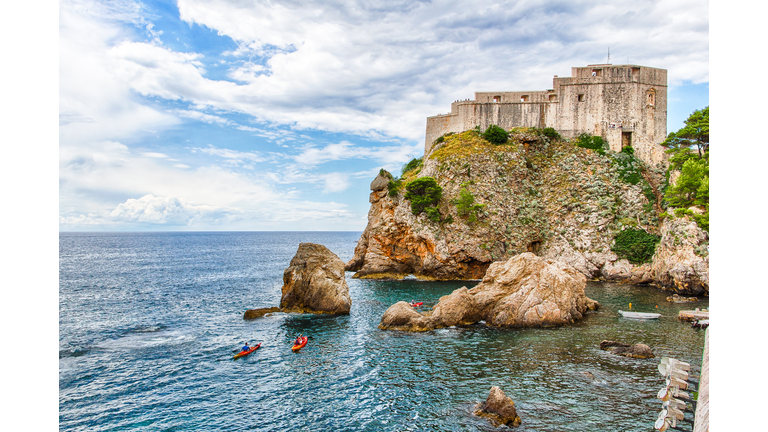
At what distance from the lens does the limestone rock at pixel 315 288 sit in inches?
1395

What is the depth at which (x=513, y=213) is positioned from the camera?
57.2 meters

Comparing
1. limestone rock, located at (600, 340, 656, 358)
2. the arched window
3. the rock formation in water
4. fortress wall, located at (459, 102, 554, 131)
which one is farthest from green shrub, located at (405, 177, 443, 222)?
the arched window

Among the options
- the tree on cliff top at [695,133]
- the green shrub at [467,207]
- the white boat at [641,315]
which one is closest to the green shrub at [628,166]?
the tree on cliff top at [695,133]

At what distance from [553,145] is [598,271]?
2175 centimetres

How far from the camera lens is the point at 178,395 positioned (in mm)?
19672

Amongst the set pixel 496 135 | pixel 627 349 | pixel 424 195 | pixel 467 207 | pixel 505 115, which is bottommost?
pixel 627 349

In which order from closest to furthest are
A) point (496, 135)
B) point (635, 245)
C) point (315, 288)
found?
point (315, 288)
point (635, 245)
point (496, 135)

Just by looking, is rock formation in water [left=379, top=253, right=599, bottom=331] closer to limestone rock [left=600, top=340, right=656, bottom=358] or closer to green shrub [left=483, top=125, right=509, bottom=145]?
limestone rock [left=600, top=340, right=656, bottom=358]

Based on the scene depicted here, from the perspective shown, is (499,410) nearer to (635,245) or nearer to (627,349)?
(627,349)

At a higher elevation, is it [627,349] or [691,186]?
[691,186]

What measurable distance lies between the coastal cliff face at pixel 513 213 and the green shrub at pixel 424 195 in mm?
1121

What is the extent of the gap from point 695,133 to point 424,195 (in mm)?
34007

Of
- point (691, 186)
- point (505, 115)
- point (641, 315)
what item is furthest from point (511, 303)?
point (505, 115)

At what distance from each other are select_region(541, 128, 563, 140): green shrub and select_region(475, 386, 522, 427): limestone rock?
54.6 m
